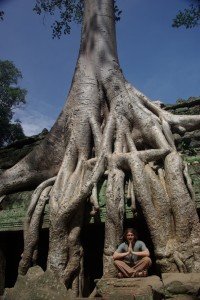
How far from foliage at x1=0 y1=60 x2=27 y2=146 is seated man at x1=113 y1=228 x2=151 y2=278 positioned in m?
11.6

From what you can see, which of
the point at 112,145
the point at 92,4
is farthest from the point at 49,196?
the point at 92,4

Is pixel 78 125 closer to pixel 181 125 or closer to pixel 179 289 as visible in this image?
pixel 181 125

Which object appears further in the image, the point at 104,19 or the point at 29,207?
the point at 104,19

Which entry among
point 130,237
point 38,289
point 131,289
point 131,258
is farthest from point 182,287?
point 38,289

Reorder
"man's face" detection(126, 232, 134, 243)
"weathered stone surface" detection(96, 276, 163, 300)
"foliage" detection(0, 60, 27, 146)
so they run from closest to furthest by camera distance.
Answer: "weathered stone surface" detection(96, 276, 163, 300), "man's face" detection(126, 232, 134, 243), "foliage" detection(0, 60, 27, 146)

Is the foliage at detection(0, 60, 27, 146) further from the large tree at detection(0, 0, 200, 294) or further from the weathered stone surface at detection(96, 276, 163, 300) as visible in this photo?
the weathered stone surface at detection(96, 276, 163, 300)

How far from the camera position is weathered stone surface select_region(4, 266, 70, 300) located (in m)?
2.26

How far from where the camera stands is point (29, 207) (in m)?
4.01

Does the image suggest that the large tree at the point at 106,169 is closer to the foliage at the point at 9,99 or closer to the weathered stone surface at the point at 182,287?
the weathered stone surface at the point at 182,287

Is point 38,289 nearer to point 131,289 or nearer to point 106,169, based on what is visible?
point 131,289

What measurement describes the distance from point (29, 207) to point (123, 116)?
197 cm

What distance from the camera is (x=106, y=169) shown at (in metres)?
4.13

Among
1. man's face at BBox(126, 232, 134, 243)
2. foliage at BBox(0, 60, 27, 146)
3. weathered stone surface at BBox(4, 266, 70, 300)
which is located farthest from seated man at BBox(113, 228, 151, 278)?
foliage at BBox(0, 60, 27, 146)

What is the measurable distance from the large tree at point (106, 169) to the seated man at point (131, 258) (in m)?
0.19
